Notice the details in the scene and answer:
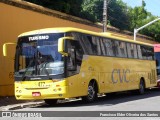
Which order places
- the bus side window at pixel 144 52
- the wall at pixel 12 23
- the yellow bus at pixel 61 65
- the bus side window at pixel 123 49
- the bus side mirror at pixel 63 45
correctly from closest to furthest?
1. the bus side mirror at pixel 63 45
2. the yellow bus at pixel 61 65
3. the wall at pixel 12 23
4. the bus side window at pixel 123 49
5. the bus side window at pixel 144 52

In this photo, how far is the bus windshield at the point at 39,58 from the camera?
48.8ft

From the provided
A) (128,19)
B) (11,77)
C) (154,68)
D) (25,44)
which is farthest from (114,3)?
(25,44)

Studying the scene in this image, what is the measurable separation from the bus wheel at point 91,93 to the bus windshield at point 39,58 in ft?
7.42

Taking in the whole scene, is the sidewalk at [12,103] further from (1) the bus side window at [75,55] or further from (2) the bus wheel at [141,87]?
(2) the bus wheel at [141,87]

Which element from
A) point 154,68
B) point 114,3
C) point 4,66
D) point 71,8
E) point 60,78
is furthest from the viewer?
point 114,3

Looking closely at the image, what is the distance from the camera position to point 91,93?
659 inches

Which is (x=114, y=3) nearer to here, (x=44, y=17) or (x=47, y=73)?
(x=44, y=17)

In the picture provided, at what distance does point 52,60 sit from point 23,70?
4.26ft

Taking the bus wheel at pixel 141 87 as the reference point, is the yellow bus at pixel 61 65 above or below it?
above

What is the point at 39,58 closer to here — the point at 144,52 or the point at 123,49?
the point at 123,49

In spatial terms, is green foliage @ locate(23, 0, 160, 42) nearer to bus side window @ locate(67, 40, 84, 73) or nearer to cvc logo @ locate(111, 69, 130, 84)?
cvc logo @ locate(111, 69, 130, 84)

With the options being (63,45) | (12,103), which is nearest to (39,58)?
(63,45)

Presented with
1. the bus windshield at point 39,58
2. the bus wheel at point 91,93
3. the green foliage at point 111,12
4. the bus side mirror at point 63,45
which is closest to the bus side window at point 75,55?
the bus side mirror at point 63,45

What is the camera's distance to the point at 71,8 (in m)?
27.6
